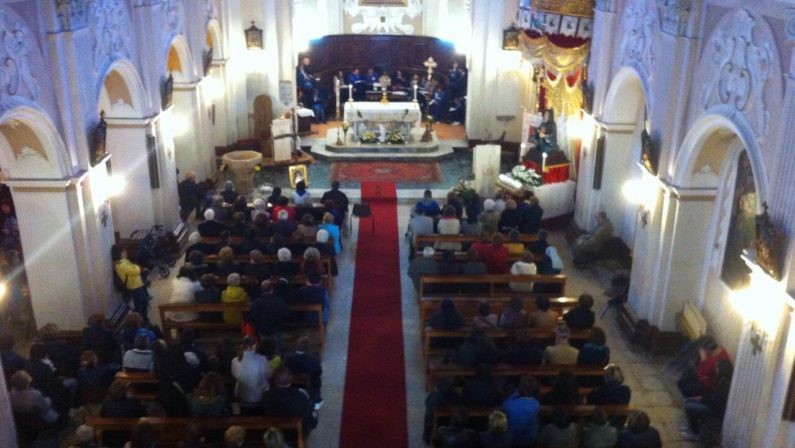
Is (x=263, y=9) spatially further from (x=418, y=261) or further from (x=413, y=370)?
(x=413, y=370)

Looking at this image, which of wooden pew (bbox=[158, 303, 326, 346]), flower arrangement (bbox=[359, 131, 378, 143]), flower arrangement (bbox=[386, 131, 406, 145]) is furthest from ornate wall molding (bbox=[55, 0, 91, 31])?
flower arrangement (bbox=[386, 131, 406, 145])

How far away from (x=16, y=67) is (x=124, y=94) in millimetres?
3985

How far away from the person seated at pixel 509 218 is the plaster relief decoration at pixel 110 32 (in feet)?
23.7

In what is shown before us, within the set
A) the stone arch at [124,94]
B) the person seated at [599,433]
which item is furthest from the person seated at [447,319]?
the stone arch at [124,94]

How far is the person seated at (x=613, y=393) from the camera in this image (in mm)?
8742

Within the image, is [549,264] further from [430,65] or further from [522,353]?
[430,65]

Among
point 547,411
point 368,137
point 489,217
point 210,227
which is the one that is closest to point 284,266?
point 210,227

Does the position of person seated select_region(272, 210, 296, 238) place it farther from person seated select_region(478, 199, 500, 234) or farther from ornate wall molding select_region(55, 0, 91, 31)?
ornate wall molding select_region(55, 0, 91, 31)

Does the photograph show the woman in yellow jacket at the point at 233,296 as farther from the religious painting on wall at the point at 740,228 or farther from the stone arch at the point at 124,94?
the religious painting on wall at the point at 740,228

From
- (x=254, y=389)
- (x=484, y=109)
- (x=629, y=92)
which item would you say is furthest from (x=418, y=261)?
(x=484, y=109)

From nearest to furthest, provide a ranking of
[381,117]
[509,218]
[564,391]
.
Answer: [564,391] < [509,218] < [381,117]

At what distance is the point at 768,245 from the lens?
804cm

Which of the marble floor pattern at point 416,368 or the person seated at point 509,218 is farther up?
the person seated at point 509,218

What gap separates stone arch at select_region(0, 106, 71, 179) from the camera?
33.0 ft
